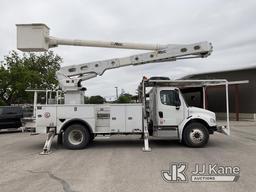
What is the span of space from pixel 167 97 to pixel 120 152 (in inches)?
117

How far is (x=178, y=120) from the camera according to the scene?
12453 mm

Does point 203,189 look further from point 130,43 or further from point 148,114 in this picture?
point 130,43

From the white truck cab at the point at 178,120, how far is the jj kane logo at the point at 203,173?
3368mm

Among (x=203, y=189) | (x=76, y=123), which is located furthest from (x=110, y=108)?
(x=203, y=189)

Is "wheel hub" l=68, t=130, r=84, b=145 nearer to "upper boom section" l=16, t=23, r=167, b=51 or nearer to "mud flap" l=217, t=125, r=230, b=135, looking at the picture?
"upper boom section" l=16, t=23, r=167, b=51

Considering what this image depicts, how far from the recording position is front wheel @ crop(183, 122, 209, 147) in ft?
40.0

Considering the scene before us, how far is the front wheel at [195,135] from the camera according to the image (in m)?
12.2

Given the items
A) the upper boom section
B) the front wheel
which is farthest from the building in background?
the upper boom section

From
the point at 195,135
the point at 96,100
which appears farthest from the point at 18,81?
the point at 195,135

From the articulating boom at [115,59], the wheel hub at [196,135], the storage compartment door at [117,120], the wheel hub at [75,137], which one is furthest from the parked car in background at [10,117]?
the wheel hub at [196,135]

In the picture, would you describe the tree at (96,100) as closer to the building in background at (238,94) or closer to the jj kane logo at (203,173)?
the jj kane logo at (203,173)

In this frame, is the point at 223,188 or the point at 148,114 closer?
the point at 223,188

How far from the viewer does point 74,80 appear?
13.1 meters

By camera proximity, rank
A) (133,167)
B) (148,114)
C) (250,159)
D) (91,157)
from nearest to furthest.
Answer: (133,167) → (250,159) → (91,157) → (148,114)
